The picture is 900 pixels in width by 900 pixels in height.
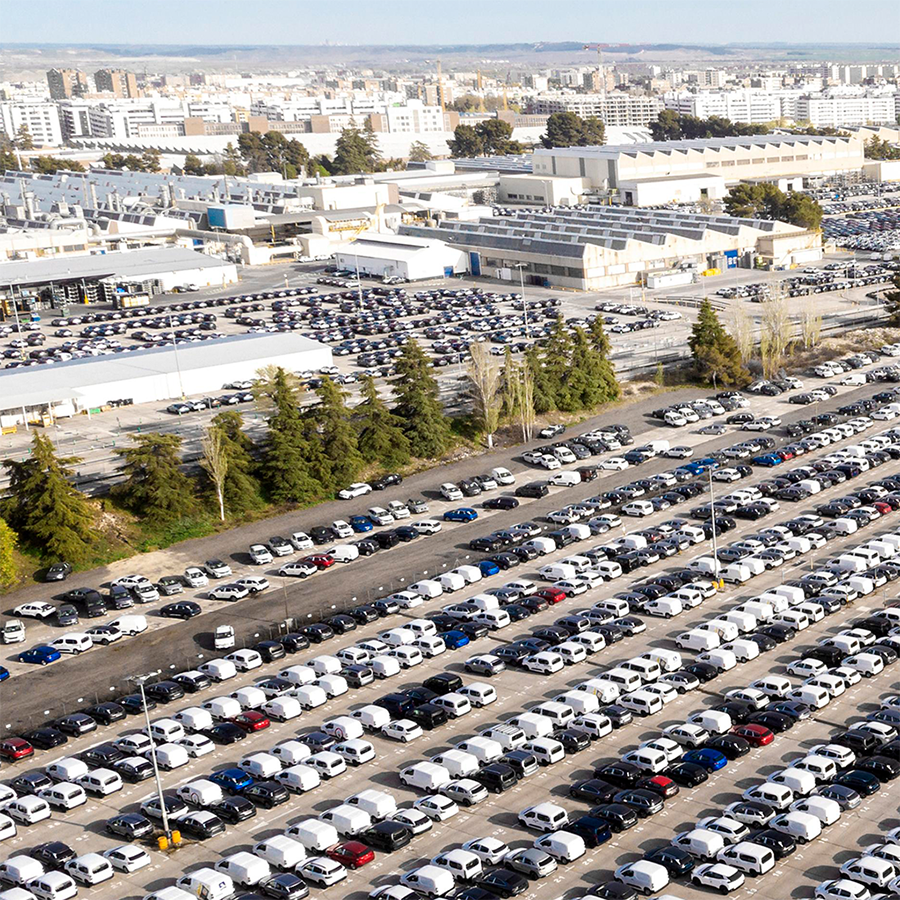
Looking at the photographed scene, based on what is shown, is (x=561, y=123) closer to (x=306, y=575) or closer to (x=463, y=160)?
(x=463, y=160)

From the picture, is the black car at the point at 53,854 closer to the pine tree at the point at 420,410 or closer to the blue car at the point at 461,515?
the blue car at the point at 461,515

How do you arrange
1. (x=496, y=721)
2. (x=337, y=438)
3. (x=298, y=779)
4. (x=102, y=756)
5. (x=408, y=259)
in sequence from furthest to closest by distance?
(x=408, y=259), (x=337, y=438), (x=496, y=721), (x=102, y=756), (x=298, y=779)

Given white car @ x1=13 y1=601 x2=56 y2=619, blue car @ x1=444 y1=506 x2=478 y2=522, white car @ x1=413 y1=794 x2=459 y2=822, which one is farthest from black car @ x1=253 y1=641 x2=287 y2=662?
blue car @ x1=444 y1=506 x2=478 y2=522

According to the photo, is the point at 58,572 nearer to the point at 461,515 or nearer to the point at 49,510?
the point at 49,510

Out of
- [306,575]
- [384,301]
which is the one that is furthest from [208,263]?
[306,575]

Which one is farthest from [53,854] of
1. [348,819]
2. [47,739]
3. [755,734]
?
[755,734]
